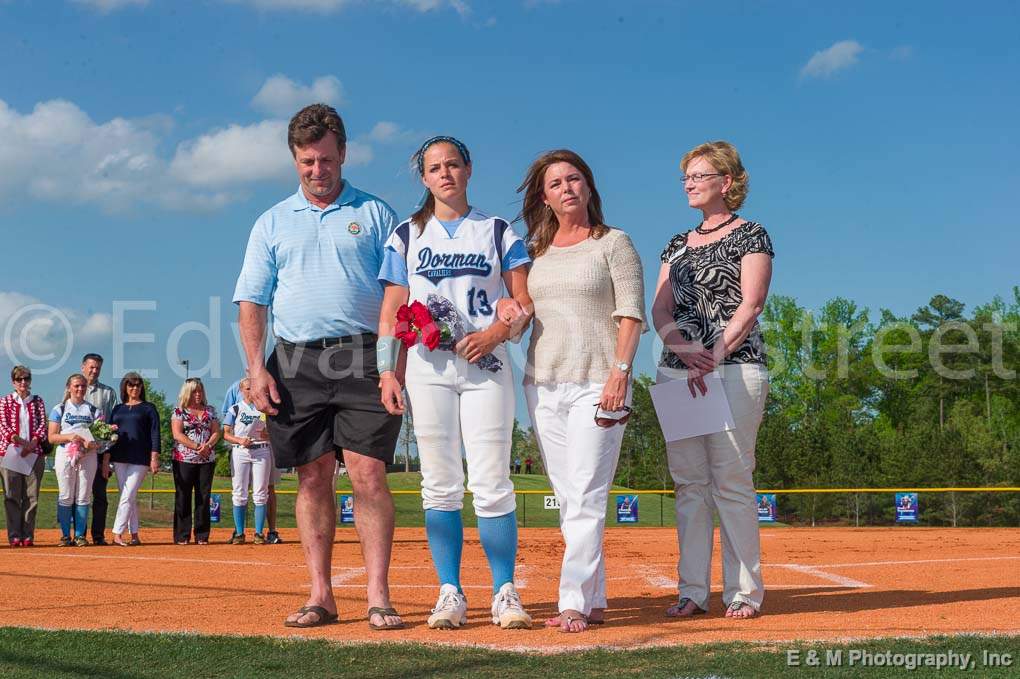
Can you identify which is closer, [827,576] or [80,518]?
[827,576]

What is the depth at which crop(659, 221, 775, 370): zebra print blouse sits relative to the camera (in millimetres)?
5215

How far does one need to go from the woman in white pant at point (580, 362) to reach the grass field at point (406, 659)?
2.55 feet

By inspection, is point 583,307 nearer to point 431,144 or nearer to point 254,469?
point 431,144

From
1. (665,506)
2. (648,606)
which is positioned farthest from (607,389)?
(665,506)

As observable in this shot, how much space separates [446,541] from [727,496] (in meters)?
1.48

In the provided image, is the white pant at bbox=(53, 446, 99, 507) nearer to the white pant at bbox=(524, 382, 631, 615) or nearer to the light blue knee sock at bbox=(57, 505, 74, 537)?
the light blue knee sock at bbox=(57, 505, 74, 537)

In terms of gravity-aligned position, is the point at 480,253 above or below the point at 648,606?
above

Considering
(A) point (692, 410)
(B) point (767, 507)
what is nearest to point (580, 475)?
(A) point (692, 410)

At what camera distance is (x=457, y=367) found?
470 centimetres

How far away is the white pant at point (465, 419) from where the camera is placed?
15.3ft

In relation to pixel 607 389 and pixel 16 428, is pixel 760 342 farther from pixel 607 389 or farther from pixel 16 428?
pixel 16 428

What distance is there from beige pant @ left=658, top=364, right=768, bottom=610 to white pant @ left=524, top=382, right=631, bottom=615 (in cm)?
57

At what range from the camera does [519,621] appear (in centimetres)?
457

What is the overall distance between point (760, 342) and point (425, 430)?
182 cm
